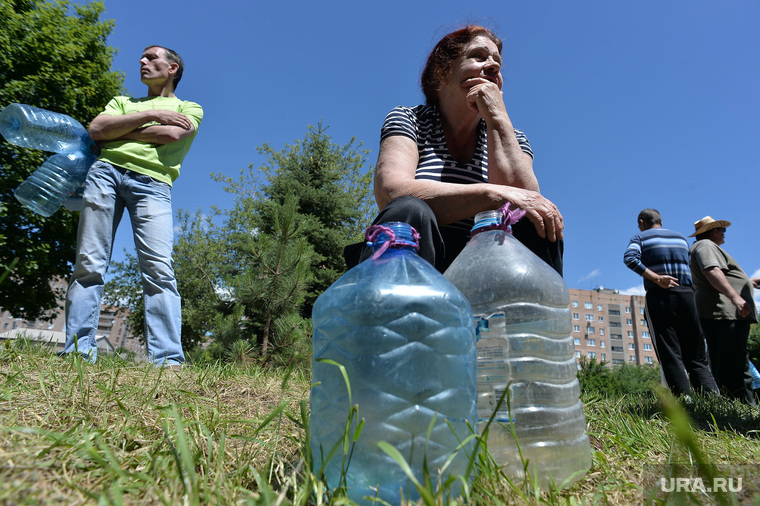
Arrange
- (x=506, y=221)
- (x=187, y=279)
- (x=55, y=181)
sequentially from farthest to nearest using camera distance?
(x=187, y=279), (x=55, y=181), (x=506, y=221)

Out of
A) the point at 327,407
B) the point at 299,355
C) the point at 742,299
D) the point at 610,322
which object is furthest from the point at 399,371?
the point at 610,322

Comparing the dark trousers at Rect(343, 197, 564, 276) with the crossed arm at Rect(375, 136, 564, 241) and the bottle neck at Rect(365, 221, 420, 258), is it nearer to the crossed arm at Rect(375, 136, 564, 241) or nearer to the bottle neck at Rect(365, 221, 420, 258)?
the crossed arm at Rect(375, 136, 564, 241)

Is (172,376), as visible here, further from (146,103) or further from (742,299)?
(742,299)

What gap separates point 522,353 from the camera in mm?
1224

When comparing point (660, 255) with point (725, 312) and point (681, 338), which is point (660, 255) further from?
point (725, 312)

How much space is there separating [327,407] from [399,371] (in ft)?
0.66

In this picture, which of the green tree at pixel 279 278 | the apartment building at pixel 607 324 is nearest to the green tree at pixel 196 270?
the green tree at pixel 279 278

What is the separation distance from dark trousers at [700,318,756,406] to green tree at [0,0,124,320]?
11624mm

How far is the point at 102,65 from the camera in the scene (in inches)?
449

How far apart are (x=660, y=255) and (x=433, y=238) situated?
398cm

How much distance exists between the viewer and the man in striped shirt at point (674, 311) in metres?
3.97

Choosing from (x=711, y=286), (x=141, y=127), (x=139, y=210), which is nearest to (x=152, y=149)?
(x=141, y=127)

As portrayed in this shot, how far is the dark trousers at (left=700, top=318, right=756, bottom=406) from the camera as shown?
14.3 ft

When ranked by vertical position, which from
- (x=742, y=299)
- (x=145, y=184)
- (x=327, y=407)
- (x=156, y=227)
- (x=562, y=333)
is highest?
(x=742, y=299)
